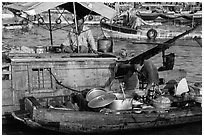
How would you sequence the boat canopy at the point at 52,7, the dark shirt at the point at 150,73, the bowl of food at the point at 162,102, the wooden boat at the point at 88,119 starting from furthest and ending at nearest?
the dark shirt at the point at 150,73
the bowl of food at the point at 162,102
the boat canopy at the point at 52,7
the wooden boat at the point at 88,119

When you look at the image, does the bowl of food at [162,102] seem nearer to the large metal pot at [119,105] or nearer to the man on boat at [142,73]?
the man on boat at [142,73]

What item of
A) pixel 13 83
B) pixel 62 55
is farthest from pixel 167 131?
pixel 13 83

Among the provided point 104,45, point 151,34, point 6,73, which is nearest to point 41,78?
point 6,73

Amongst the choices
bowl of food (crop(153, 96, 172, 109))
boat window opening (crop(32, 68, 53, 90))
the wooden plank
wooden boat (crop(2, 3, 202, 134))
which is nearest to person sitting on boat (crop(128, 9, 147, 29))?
the wooden plank

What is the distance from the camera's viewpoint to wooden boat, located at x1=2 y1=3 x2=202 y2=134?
301 inches

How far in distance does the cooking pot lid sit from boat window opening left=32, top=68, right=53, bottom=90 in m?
1.47

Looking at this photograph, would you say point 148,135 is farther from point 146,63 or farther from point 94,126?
point 146,63

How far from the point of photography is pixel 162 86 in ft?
34.4

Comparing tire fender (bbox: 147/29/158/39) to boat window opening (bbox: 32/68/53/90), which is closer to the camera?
boat window opening (bbox: 32/68/53/90)

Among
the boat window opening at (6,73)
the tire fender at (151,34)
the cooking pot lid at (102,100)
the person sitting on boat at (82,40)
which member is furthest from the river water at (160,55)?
the person sitting on boat at (82,40)

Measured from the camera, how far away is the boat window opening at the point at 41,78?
8758mm

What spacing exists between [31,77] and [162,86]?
4224 millimetres

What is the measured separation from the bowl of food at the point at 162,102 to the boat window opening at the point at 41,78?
9.48 ft

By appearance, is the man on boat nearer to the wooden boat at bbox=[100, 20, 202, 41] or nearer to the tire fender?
the wooden boat at bbox=[100, 20, 202, 41]
